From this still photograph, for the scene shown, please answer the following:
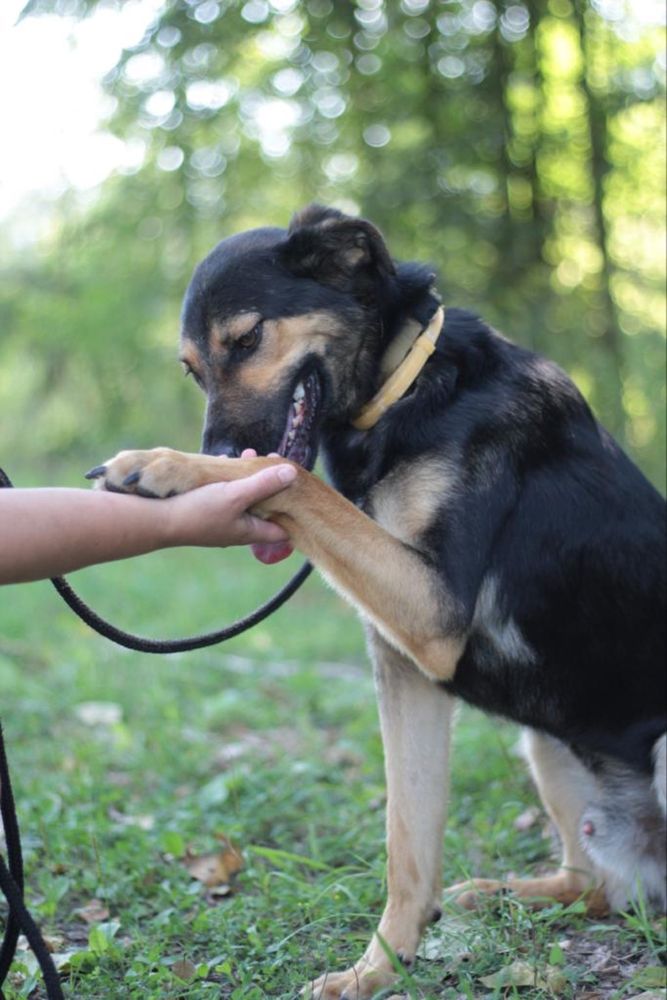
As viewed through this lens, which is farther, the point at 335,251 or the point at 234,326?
the point at 335,251

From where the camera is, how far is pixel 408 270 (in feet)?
11.2

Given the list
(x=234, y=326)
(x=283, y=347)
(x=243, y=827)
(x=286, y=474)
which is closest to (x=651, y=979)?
(x=286, y=474)

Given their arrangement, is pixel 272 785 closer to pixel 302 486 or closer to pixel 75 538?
pixel 302 486

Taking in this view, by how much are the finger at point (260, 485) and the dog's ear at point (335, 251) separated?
2.83 ft

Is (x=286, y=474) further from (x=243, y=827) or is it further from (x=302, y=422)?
(x=243, y=827)

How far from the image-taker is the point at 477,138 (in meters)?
6.40

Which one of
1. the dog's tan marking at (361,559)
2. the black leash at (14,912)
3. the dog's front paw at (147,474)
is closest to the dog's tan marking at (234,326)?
the dog's tan marking at (361,559)

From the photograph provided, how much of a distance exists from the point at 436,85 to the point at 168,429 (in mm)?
4583

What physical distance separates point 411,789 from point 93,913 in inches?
42.5

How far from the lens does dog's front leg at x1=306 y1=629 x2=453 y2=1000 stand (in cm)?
308

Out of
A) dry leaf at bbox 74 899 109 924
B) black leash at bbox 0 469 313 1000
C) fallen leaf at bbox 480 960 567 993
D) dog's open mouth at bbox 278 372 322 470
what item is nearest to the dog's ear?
dog's open mouth at bbox 278 372 322 470

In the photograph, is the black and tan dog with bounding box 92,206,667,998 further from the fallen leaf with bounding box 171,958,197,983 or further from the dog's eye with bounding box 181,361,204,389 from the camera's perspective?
the fallen leaf with bounding box 171,958,197,983

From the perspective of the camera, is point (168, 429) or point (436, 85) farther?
point (168, 429)

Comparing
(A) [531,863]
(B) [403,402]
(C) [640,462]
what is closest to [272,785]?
(A) [531,863]
